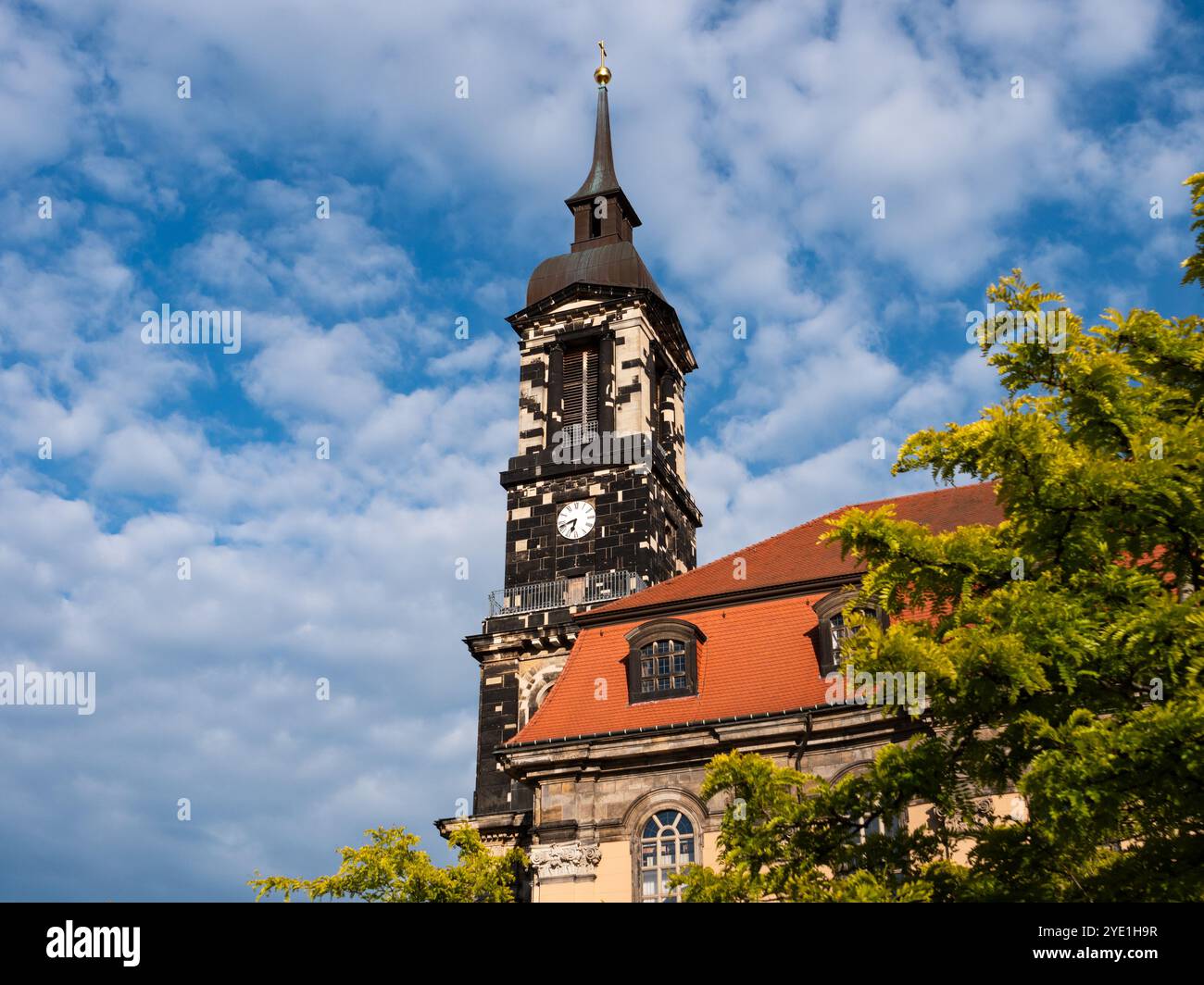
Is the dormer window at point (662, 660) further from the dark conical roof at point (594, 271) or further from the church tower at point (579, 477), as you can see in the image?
the dark conical roof at point (594, 271)

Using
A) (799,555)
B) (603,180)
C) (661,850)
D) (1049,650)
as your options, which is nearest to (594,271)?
(603,180)

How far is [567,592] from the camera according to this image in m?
38.1

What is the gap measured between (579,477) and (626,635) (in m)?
13.0

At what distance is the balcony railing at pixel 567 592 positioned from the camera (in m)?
37.4

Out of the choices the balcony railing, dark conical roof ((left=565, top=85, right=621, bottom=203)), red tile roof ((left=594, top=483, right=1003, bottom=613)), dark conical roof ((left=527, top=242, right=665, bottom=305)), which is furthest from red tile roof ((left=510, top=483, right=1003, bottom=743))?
dark conical roof ((left=565, top=85, right=621, bottom=203))

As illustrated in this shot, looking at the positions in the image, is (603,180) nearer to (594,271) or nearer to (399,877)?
(594,271)

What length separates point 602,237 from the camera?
153 feet

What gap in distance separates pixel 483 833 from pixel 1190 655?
26.6 metres

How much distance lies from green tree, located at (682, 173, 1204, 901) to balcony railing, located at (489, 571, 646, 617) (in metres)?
23.8

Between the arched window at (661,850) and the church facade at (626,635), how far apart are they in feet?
0.12
